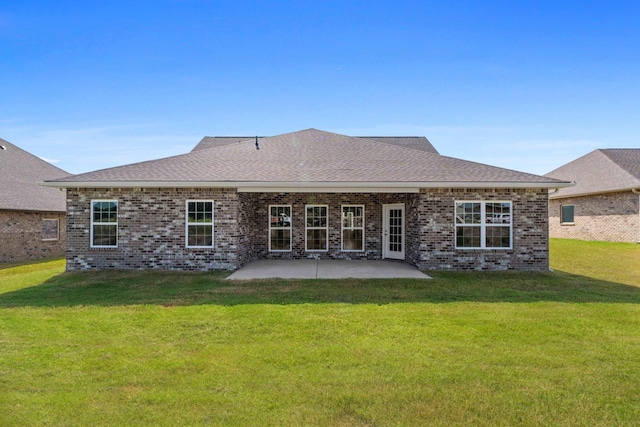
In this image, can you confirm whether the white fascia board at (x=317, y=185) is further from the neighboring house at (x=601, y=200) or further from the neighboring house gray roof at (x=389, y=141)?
the neighboring house at (x=601, y=200)

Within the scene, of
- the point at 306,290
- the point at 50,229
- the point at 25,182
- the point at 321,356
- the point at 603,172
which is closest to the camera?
the point at 321,356

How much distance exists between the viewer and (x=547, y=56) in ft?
46.7

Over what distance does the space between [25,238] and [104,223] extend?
804 centimetres

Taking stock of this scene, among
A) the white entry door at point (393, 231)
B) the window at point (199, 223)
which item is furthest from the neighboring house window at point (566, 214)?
the window at point (199, 223)

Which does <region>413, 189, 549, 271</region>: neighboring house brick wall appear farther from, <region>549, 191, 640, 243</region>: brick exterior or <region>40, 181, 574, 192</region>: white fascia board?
<region>549, 191, 640, 243</region>: brick exterior

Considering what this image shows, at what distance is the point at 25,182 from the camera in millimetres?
19266

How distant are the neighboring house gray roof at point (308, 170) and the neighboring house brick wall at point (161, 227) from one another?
508mm

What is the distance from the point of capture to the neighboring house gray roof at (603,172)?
2108 centimetres

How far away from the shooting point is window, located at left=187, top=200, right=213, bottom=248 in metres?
12.2

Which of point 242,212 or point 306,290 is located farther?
point 242,212

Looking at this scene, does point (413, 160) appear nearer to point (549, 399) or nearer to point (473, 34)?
point (473, 34)

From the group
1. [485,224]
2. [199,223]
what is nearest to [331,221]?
[199,223]

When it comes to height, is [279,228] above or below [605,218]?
below

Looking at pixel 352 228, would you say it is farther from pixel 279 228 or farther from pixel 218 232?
pixel 218 232
